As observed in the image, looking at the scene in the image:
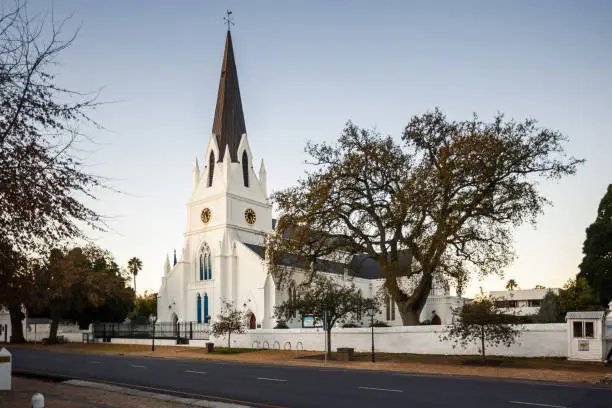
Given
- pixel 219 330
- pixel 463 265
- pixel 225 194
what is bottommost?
pixel 219 330

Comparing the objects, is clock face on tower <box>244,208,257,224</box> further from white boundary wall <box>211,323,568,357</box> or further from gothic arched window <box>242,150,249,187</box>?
white boundary wall <box>211,323,568,357</box>

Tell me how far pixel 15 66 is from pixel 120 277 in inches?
2143

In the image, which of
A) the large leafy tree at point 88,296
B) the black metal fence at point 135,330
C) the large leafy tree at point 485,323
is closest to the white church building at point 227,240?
the black metal fence at point 135,330

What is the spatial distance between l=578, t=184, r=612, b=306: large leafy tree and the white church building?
22.2 m

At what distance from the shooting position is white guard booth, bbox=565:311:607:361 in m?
27.4

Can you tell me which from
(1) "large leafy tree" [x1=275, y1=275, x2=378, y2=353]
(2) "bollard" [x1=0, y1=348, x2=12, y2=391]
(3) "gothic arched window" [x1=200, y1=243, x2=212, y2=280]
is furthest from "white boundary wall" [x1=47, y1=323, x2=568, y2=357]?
(2) "bollard" [x1=0, y1=348, x2=12, y2=391]

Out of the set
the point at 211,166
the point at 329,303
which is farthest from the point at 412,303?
the point at 211,166

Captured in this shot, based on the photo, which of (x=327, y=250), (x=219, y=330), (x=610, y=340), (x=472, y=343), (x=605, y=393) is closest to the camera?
(x=605, y=393)

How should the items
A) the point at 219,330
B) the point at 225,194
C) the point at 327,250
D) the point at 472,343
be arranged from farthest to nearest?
the point at 225,194 < the point at 219,330 < the point at 327,250 < the point at 472,343

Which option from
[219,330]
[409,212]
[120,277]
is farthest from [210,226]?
[409,212]

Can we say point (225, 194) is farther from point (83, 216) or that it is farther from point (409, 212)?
point (83, 216)

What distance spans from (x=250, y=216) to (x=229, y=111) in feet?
43.0

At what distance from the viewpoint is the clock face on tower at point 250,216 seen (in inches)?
2815

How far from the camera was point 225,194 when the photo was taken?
226 ft
